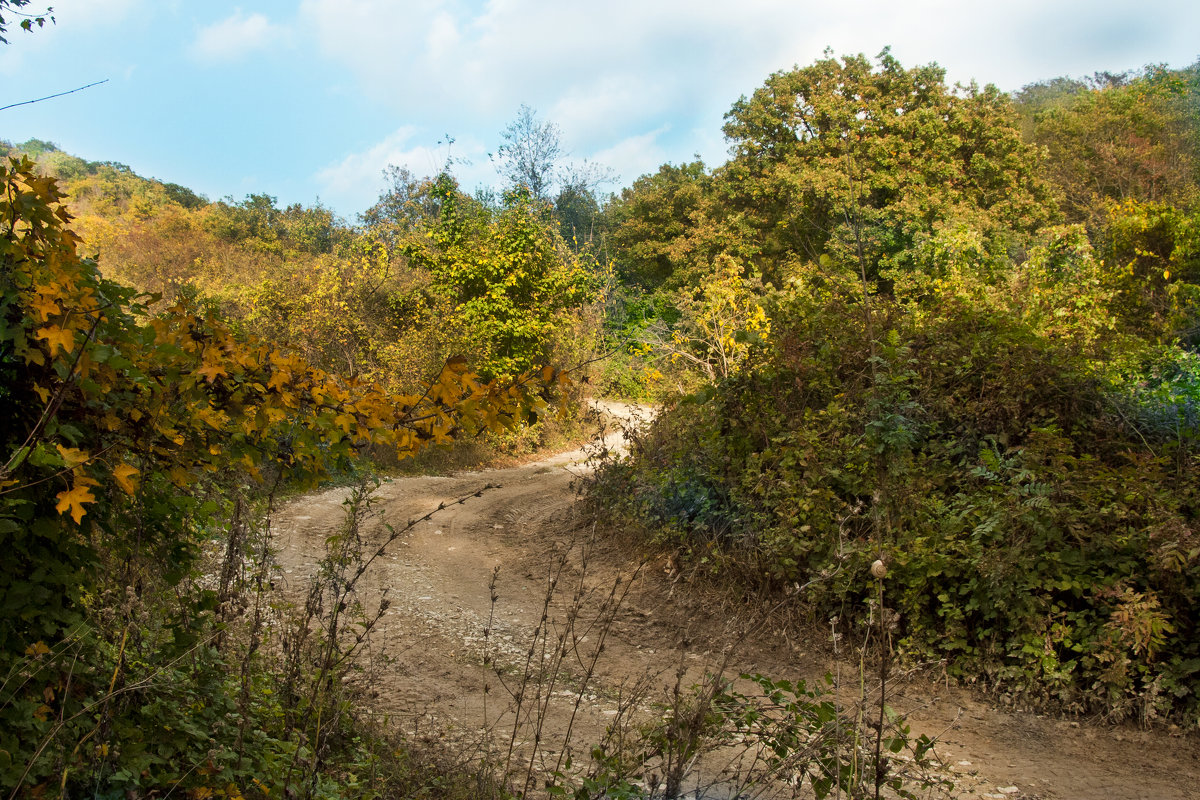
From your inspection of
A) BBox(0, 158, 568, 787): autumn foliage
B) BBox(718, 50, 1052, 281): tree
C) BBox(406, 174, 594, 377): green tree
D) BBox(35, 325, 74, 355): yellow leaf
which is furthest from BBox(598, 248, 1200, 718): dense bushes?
BBox(718, 50, 1052, 281): tree

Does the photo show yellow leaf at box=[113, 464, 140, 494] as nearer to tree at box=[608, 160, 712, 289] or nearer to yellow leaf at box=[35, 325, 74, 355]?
yellow leaf at box=[35, 325, 74, 355]

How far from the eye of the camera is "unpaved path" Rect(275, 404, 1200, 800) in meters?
4.06

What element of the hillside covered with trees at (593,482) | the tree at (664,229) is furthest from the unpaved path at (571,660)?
the tree at (664,229)

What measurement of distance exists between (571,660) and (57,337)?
4.68 m

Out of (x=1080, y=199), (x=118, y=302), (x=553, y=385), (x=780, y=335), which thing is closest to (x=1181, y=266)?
(x=780, y=335)

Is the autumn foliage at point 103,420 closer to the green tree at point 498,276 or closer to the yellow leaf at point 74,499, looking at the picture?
the yellow leaf at point 74,499

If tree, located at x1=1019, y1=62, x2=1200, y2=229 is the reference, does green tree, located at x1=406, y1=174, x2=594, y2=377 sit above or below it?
below

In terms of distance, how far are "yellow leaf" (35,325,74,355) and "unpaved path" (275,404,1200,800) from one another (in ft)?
4.42

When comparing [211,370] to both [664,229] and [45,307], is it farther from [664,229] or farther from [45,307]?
[664,229]

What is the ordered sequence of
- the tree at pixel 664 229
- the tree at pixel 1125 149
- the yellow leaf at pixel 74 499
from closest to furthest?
the yellow leaf at pixel 74 499 < the tree at pixel 1125 149 < the tree at pixel 664 229

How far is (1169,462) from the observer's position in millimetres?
5223

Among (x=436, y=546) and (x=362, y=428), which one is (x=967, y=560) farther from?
(x=436, y=546)

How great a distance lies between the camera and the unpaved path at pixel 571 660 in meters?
4.06

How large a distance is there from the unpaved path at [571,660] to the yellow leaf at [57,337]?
1.35m
